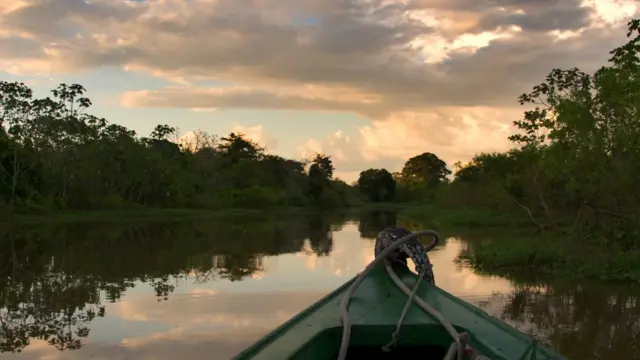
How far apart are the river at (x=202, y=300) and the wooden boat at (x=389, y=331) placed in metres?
2.91

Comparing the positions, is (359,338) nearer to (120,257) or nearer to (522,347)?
(522,347)

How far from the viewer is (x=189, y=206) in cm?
4559

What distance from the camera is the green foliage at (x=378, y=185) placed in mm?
75562

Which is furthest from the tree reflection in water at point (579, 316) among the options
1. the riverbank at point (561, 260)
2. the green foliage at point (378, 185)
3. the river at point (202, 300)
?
the green foliage at point (378, 185)

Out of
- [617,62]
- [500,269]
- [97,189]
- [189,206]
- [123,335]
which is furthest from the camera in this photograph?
[189,206]

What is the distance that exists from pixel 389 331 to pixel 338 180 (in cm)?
7547

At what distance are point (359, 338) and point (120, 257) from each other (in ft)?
43.8

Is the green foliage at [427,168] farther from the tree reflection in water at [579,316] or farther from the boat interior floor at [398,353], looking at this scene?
the boat interior floor at [398,353]

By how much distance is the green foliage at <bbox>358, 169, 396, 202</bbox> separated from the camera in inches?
2975

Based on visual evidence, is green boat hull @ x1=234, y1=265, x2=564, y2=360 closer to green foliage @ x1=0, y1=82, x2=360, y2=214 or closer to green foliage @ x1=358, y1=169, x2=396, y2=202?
green foliage @ x1=0, y1=82, x2=360, y2=214

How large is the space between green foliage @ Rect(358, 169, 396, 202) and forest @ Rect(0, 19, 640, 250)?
4.5 inches

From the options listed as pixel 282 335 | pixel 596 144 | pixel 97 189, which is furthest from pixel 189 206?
pixel 282 335

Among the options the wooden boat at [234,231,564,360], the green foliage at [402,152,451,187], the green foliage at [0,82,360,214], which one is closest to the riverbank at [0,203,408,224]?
the green foliage at [0,82,360,214]

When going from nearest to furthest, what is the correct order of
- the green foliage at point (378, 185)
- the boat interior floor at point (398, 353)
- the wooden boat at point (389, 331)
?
the wooden boat at point (389, 331) → the boat interior floor at point (398, 353) → the green foliage at point (378, 185)
